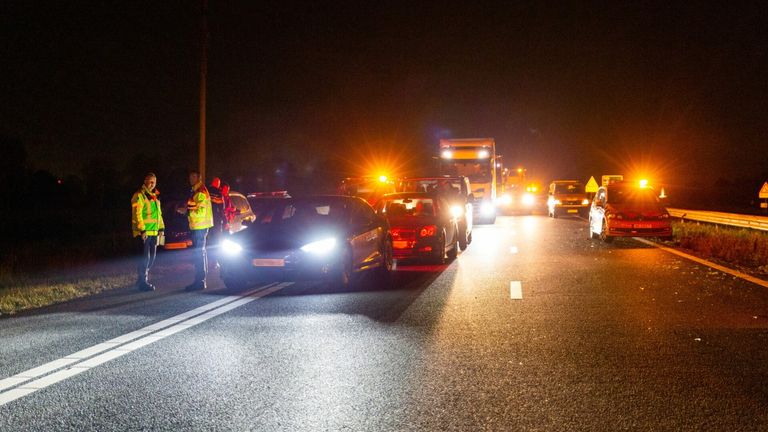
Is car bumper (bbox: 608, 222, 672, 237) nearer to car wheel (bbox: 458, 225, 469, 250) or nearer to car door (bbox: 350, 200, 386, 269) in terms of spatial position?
car wheel (bbox: 458, 225, 469, 250)

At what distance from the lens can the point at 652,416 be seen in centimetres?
483

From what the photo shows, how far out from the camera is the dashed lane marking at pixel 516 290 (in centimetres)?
1071

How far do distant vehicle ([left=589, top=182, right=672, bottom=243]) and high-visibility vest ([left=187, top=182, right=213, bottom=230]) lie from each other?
1270 cm

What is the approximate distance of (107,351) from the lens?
707 cm

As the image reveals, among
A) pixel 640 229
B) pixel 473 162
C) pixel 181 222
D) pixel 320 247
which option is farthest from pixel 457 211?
pixel 473 162

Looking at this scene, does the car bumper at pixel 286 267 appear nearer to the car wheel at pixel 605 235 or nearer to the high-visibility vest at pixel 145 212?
the high-visibility vest at pixel 145 212

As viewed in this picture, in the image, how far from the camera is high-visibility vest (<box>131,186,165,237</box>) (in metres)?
11.7

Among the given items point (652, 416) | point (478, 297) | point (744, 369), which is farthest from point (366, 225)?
point (652, 416)

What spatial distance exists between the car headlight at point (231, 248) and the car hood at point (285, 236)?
10cm

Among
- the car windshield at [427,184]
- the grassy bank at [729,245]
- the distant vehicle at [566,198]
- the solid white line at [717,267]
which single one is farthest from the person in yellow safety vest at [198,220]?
the distant vehicle at [566,198]

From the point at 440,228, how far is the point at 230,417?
445 inches

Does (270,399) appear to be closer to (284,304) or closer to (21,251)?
(284,304)

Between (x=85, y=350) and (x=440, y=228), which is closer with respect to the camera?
(x=85, y=350)

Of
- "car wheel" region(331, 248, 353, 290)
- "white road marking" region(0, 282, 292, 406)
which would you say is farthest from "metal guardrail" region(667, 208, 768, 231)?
"white road marking" region(0, 282, 292, 406)
